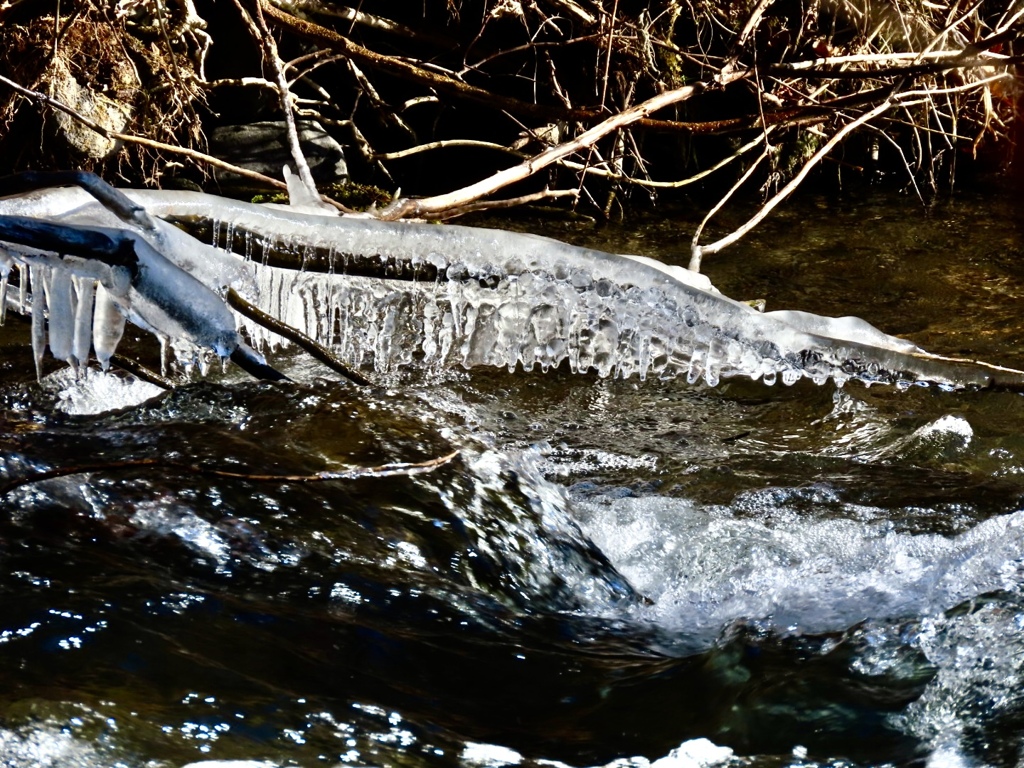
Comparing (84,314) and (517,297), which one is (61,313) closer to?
(84,314)

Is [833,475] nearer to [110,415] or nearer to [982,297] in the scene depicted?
[110,415]

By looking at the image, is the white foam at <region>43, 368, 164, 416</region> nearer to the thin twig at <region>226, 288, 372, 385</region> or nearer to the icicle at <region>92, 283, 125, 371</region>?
the thin twig at <region>226, 288, 372, 385</region>

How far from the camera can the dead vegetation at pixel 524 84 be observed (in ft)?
20.4

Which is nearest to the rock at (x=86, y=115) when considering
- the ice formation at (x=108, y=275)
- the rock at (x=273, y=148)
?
the rock at (x=273, y=148)

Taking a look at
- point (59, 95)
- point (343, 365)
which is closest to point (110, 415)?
point (343, 365)

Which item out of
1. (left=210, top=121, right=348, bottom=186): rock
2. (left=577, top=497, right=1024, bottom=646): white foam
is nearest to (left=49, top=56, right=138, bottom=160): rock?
(left=210, top=121, right=348, bottom=186): rock

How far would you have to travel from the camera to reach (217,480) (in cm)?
270

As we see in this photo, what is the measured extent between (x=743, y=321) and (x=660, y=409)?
1.74 metres

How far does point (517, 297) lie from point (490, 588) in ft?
3.40

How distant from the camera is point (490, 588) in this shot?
2.61 m

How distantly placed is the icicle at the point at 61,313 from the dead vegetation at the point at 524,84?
3419 mm

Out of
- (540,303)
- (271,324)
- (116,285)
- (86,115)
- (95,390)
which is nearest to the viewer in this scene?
(116,285)

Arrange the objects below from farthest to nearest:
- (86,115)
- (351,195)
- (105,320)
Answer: (351,195) → (86,115) → (105,320)

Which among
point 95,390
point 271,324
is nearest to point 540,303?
point 271,324
